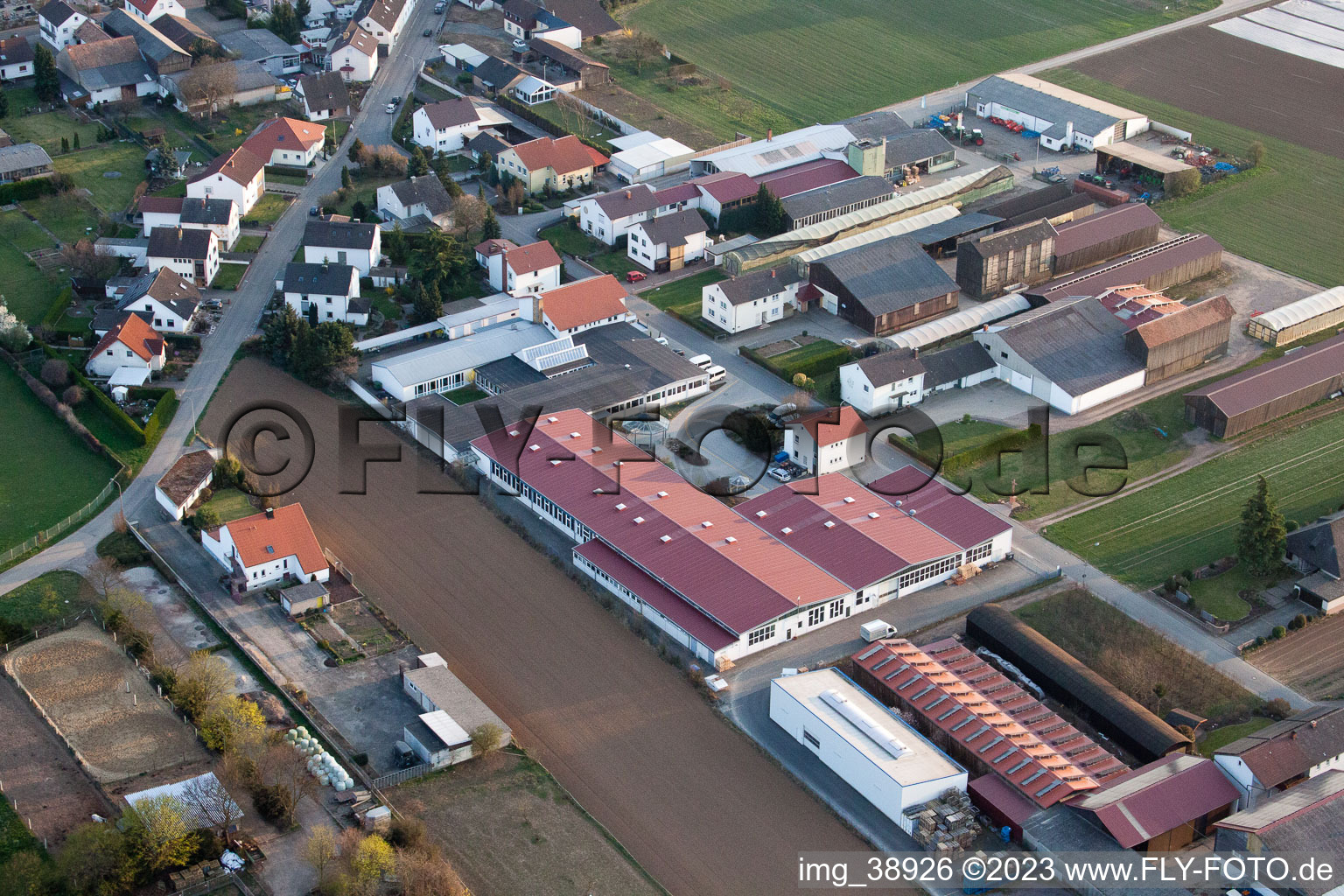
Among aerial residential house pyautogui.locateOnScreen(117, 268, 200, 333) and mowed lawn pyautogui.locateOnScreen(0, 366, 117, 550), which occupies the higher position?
aerial residential house pyautogui.locateOnScreen(117, 268, 200, 333)

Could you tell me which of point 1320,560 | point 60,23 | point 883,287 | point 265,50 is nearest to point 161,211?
point 265,50

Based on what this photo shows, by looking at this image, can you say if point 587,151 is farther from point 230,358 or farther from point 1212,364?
point 1212,364

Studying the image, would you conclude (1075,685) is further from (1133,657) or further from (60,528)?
(60,528)

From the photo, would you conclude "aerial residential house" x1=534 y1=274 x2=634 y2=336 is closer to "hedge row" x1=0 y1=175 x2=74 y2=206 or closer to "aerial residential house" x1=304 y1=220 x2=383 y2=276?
"aerial residential house" x1=304 y1=220 x2=383 y2=276

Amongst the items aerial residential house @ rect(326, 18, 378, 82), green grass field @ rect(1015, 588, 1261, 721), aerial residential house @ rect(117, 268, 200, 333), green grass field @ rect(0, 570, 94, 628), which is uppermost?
aerial residential house @ rect(326, 18, 378, 82)

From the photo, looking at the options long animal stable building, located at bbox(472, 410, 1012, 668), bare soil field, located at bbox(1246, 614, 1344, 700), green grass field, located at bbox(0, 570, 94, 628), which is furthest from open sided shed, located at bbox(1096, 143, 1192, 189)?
green grass field, located at bbox(0, 570, 94, 628)

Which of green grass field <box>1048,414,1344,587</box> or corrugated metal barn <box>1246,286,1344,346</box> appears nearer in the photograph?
green grass field <box>1048,414,1344,587</box>

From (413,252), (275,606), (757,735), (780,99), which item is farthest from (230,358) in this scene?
(780,99)
